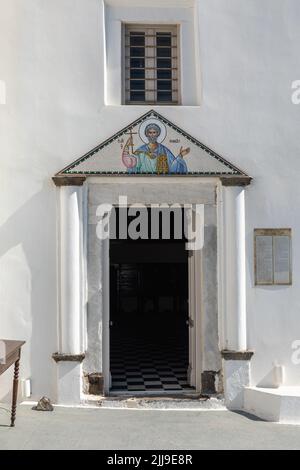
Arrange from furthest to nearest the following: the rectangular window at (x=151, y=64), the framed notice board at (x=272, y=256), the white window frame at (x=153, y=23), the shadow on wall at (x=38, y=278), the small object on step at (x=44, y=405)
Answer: the rectangular window at (x=151, y=64) → the white window frame at (x=153, y=23) → the framed notice board at (x=272, y=256) → the shadow on wall at (x=38, y=278) → the small object on step at (x=44, y=405)

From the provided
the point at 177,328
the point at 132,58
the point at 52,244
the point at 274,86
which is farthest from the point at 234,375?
the point at 177,328

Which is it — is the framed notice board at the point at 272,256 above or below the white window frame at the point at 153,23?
below

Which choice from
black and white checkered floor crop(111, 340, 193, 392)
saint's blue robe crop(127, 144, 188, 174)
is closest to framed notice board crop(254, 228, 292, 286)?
saint's blue robe crop(127, 144, 188, 174)

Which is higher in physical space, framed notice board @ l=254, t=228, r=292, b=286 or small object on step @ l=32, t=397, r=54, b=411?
framed notice board @ l=254, t=228, r=292, b=286

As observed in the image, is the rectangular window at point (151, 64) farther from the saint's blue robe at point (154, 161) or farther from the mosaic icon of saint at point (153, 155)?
the saint's blue robe at point (154, 161)

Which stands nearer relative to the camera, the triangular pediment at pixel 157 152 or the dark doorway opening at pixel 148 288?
the triangular pediment at pixel 157 152

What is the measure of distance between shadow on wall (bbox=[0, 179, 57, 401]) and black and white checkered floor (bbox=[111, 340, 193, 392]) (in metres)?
1.26

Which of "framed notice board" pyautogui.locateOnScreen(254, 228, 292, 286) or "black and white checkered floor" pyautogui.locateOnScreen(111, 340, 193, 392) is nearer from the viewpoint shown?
"framed notice board" pyautogui.locateOnScreen(254, 228, 292, 286)

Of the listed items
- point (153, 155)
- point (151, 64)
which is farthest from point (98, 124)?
point (151, 64)

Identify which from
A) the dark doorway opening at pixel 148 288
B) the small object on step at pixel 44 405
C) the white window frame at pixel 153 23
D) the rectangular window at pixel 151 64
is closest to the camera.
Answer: the small object on step at pixel 44 405

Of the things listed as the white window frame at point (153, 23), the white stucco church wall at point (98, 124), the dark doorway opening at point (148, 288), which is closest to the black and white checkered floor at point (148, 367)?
the white stucco church wall at point (98, 124)

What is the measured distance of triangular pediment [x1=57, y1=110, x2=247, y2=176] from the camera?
25.9 feet

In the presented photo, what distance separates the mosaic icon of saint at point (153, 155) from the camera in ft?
26.0

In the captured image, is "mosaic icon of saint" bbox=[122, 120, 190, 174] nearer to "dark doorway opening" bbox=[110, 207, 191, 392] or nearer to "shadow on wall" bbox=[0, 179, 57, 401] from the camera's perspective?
"shadow on wall" bbox=[0, 179, 57, 401]
